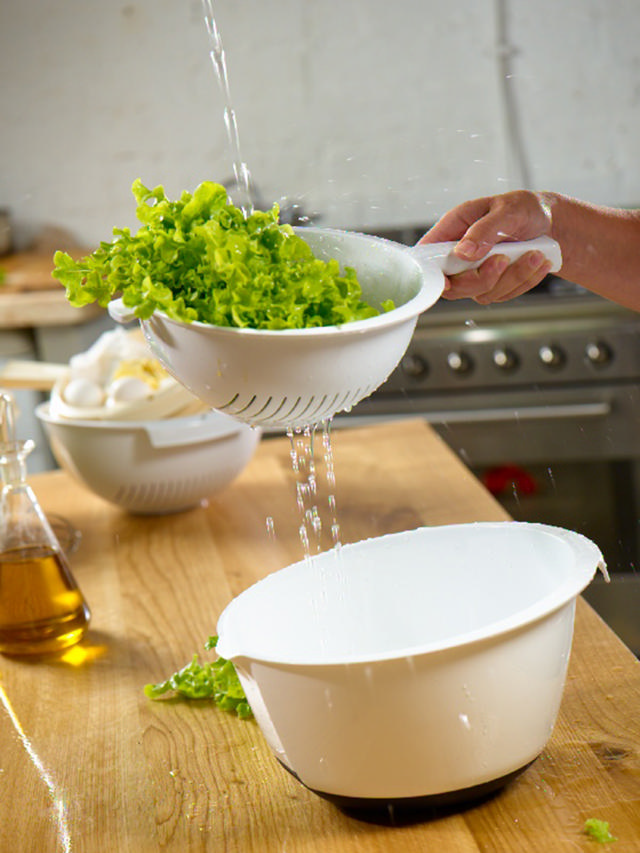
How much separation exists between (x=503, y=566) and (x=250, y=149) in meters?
2.26

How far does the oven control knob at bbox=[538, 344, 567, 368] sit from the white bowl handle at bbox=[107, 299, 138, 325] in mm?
1537

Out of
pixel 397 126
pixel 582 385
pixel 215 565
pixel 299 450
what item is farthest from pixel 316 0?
pixel 215 565

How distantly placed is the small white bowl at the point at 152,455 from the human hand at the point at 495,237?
0.34 m

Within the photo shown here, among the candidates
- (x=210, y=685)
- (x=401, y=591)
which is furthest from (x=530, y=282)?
(x=210, y=685)

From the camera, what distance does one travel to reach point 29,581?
0.93 meters

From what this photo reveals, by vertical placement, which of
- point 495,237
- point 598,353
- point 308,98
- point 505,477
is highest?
point 495,237

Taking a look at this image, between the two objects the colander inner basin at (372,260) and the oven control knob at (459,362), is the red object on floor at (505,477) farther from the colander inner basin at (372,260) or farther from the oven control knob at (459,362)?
the colander inner basin at (372,260)

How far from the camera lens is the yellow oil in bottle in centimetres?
94

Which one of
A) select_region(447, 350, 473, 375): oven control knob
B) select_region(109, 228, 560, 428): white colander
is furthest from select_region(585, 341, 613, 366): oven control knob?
select_region(109, 228, 560, 428): white colander

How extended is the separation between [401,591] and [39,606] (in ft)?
1.12

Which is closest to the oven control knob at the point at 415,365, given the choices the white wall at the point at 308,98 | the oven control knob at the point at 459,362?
the oven control knob at the point at 459,362

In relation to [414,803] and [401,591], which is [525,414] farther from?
[414,803]

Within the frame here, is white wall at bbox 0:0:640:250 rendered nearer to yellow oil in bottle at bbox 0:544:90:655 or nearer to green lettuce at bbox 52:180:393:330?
yellow oil in bottle at bbox 0:544:90:655

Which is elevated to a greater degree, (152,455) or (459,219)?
(459,219)
